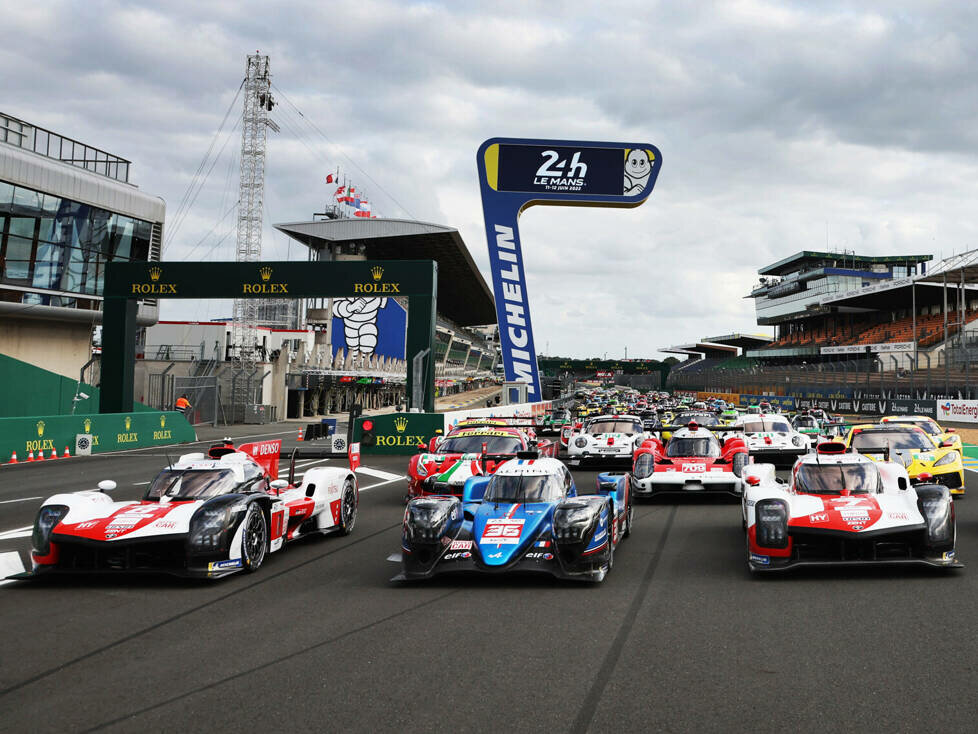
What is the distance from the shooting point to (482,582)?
8727 millimetres

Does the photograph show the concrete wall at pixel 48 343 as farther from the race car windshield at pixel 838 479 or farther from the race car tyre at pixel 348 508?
the race car windshield at pixel 838 479

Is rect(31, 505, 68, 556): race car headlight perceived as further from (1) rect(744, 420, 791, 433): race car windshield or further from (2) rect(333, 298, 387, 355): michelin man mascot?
(2) rect(333, 298, 387, 355): michelin man mascot

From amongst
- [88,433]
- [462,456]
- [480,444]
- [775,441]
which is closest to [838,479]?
[462,456]

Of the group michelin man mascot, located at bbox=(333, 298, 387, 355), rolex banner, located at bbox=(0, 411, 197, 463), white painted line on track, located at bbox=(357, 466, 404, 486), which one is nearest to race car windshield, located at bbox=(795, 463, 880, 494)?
white painted line on track, located at bbox=(357, 466, 404, 486)

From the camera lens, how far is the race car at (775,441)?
20.0m

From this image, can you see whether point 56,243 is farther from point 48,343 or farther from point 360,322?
point 360,322

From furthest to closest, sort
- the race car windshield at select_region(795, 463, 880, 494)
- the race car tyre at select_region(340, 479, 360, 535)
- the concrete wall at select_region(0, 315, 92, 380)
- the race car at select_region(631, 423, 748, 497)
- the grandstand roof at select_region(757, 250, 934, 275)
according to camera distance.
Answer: the grandstand roof at select_region(757, 250, 934, 275), the concrete wall at select_region(0, 315, 92, 380), the race car at select_region(631, 423, 748, 497), the race car tyre at select_region(340, 479, 360, 535), the race car windshield at select_region(795, 463, 880, 494)

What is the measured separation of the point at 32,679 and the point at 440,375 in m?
98.3

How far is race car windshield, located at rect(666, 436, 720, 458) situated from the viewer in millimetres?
15273

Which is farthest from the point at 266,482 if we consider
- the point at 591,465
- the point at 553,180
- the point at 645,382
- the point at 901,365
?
the point at 645,382

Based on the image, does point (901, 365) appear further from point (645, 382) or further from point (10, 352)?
point (645, 382)

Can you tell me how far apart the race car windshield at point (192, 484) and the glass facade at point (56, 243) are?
101 ft

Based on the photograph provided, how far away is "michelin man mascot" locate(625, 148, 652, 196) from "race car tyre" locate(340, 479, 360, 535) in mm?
30463

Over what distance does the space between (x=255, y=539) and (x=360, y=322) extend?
278 feet
